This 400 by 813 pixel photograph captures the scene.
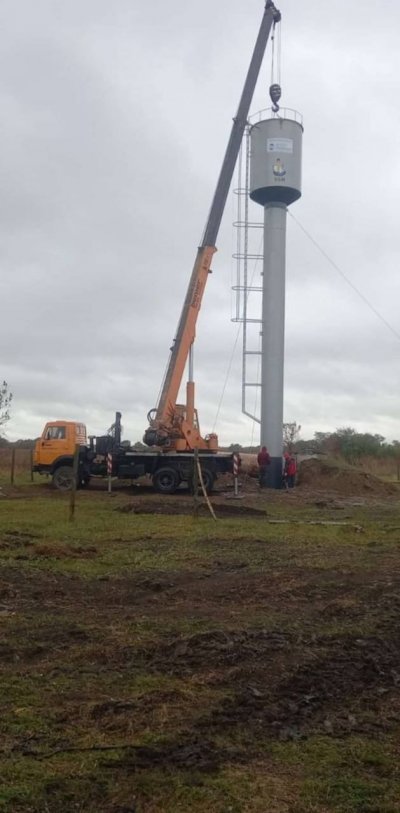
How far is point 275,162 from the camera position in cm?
3234

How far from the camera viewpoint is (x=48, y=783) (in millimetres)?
4203

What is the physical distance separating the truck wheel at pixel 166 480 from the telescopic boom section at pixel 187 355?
89 cm

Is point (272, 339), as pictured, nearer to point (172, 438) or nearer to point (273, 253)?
point (273, 253)

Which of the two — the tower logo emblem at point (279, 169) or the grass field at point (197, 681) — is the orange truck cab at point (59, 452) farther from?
the grass field at point (197, 681)

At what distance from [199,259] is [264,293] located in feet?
17.4

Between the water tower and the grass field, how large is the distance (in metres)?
19.4

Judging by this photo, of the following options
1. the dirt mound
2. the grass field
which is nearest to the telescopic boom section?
the dirt mound

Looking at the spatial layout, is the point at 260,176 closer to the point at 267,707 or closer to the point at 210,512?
the point at 210,512

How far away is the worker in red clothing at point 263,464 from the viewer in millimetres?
30734

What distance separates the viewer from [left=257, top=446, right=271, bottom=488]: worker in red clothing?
30.7 m

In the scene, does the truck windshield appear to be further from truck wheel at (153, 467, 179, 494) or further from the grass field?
the grass field

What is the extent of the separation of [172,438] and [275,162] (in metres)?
12.5

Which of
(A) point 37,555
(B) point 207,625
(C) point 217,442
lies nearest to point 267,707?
(B) point 207,625

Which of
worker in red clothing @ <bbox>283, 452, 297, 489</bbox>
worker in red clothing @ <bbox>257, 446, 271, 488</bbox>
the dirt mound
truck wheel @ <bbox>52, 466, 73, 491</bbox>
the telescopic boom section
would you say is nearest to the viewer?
the telescopic boom section
